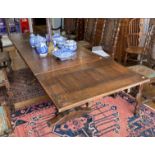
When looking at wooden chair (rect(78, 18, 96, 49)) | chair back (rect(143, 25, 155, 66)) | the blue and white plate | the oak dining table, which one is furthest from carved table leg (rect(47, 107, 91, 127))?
wooden chair (rect(78, 18, 96, 49))

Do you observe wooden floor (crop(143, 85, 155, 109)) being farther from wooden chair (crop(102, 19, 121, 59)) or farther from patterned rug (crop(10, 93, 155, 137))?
wooden chair (crop(102, 19, 121, 59))

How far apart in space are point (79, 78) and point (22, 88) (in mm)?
1166

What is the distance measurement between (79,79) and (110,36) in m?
1.41

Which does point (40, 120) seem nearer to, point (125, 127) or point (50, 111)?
point (50, 111)

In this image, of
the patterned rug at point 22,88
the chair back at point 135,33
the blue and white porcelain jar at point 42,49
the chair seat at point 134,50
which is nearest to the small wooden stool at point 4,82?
the patterned rug at point 22,88

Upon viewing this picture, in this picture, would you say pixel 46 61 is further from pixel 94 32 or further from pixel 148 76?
pixel 94 32

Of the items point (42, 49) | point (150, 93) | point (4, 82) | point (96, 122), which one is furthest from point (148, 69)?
point (4, 82)

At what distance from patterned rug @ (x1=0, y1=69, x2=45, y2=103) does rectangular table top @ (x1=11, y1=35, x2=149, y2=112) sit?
495mm

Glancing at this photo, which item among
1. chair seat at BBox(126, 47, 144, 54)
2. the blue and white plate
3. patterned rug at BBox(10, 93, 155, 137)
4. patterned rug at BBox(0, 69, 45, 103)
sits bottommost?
patterned rug at BBox(10, 93, 155, 137)

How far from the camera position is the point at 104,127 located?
2076 millimetres

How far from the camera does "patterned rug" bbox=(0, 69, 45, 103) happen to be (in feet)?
7.86

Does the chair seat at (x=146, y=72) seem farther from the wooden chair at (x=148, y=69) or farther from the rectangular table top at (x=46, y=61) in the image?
the rectangular table top at (x=46, y=61)

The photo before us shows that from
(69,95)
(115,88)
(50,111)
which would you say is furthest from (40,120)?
(115,88)

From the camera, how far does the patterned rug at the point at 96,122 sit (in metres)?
1.99
